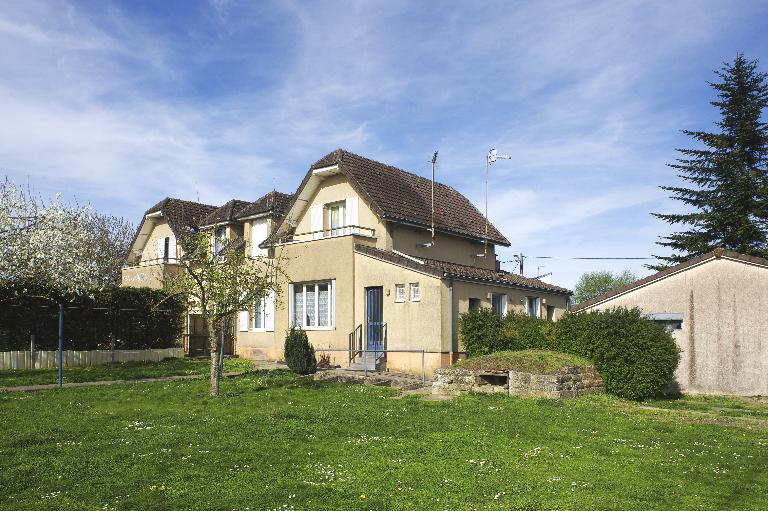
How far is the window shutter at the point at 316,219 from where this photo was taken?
94.5 feet

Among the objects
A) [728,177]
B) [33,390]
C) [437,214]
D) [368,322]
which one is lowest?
[33,390]

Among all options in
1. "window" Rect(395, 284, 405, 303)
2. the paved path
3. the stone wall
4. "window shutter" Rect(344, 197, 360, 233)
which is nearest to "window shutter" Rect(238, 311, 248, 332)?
the paved path

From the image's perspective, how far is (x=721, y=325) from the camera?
19953mm

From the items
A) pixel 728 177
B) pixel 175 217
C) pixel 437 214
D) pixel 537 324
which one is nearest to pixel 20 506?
pixel 537 324

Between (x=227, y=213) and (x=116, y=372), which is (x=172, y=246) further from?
(x=116, y=372)

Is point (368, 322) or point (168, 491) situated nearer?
point (168, 491)

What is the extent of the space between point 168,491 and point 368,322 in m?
17.0

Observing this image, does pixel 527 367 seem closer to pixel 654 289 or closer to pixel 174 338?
pixel 654 289

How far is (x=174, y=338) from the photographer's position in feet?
107

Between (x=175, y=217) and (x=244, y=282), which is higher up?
(x=175, y=217)

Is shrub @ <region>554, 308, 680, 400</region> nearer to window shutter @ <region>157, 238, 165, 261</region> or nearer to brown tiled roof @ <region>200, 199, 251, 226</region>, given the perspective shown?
brown tiled roof @ <region>200, 199, 251, 226</region>

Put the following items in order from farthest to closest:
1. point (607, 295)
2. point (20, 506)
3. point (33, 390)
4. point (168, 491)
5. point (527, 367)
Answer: point (607, 295)
point (33, 390)
point (527, 367)
point (168, 491)
point (20, 506)

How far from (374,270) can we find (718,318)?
11.5 m

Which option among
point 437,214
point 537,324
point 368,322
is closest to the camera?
point 537,324
